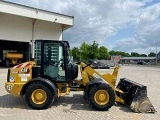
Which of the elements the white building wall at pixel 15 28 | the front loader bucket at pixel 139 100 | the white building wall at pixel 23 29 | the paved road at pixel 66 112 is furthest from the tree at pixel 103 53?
the front loader bucket at pixel 139 100

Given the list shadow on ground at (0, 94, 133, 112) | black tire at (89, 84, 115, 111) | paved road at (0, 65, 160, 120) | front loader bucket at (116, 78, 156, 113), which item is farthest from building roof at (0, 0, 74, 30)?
front loader bucket at (116, 78, 156, 113)

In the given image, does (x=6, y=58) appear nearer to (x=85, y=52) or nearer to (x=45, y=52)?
(x=45, y=52)

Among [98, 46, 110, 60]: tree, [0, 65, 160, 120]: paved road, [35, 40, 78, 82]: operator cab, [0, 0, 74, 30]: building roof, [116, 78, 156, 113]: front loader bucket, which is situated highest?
[0, 0, 74, 30]: building roof

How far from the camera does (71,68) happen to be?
8539mm

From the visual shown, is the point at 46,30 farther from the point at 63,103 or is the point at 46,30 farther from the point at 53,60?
the point at 53,60

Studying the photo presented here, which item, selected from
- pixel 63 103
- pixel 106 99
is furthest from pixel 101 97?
pixel 63 103

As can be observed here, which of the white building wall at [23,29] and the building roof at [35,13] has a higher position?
the building roof at [35,13]

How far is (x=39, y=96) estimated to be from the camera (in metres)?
7.72

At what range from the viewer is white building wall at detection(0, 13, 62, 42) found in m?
29.5

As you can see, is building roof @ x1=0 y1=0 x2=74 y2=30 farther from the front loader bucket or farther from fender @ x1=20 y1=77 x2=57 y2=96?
the front loader bucket

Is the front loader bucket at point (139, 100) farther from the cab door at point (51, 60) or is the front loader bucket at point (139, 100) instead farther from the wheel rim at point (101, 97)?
the cab door at point (51, 60)

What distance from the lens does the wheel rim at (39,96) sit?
304 inches

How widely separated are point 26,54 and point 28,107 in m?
30.1

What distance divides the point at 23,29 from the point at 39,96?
2497 cm
